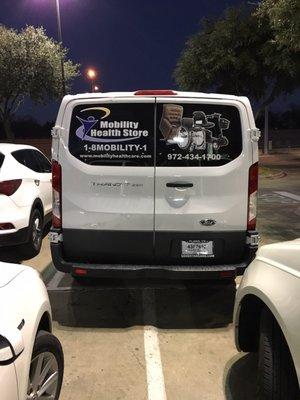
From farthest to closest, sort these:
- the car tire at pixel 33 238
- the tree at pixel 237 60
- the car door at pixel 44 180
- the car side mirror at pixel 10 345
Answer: the tree at pixel 237 60
the car door at pixel 44 180
the car tire at pixel 33 238
the car side mirror at pixel 10 345

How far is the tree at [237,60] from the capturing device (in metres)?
20.8

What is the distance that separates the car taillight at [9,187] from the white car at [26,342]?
141 inches

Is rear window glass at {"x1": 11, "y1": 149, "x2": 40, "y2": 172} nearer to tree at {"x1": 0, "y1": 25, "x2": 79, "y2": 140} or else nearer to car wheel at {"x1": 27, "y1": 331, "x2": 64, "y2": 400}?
car wheel at {"x1": 27, "y1": 331, "x2": 64, "y2": 400}

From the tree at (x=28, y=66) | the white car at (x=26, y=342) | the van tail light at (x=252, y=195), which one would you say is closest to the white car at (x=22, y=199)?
the van tail light at (x=252, y=195)

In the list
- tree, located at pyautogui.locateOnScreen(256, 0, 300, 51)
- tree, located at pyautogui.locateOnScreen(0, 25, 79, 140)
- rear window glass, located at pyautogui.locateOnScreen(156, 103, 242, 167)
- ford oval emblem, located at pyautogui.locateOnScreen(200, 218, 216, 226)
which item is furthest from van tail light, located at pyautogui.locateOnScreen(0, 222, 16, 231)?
tree, located at pyautogui.locateOnScreen(0, 25, 79, 140)

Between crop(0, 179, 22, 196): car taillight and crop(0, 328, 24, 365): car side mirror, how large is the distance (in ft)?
14.3

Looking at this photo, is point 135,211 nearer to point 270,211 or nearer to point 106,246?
point 106,246

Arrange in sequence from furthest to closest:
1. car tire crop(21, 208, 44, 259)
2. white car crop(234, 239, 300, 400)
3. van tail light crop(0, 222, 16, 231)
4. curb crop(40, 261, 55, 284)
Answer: car tire crop(21, 208, 44, 259) → van tail light crop(0, 222, 16, 231) → curb crop(40, 261, 55, 284) → white car crop(234, 239, 300, 400)

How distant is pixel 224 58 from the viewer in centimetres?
2123

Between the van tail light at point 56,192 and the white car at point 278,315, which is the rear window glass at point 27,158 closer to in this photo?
the van tail light at point 56,192

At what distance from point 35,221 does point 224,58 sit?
52.0 feet

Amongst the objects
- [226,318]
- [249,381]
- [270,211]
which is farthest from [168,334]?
[270,211]

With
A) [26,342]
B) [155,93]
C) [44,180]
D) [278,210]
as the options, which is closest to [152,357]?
[26,342]

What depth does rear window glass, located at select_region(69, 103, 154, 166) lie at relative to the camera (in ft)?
15.3
